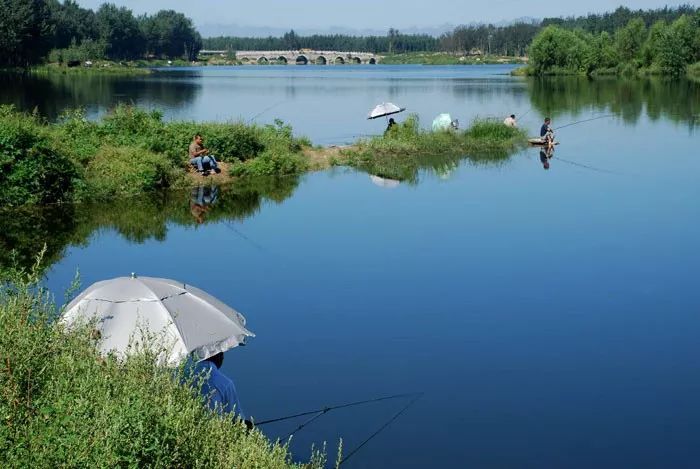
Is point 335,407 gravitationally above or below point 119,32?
below

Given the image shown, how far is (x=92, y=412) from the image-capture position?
7414 millimetres

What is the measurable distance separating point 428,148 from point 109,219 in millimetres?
17165

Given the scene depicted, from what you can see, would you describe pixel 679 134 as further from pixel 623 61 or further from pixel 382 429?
pixel 623 61

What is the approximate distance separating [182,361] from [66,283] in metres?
9.24

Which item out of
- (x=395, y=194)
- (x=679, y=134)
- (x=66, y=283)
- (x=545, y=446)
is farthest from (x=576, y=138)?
(x=545, y=446)

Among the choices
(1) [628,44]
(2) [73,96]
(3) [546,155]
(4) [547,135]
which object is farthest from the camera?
(1) [628,44]

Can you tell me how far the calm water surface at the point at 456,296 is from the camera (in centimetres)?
1164

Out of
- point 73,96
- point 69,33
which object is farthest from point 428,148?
point 69,33

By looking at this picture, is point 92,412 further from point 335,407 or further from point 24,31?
point 24,31

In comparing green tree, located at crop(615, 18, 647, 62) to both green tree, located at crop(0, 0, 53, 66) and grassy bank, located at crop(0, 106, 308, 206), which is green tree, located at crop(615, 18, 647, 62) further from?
grassy bank, located at crop(0, 106, 308, 206)

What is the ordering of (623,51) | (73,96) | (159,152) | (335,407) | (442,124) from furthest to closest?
(623,51)
(73,96)
(442,124)
(159,152)
(335,407)

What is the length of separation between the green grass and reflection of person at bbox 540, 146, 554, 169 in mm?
1149

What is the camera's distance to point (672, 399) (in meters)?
12.5

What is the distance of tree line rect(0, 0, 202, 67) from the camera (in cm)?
11231
